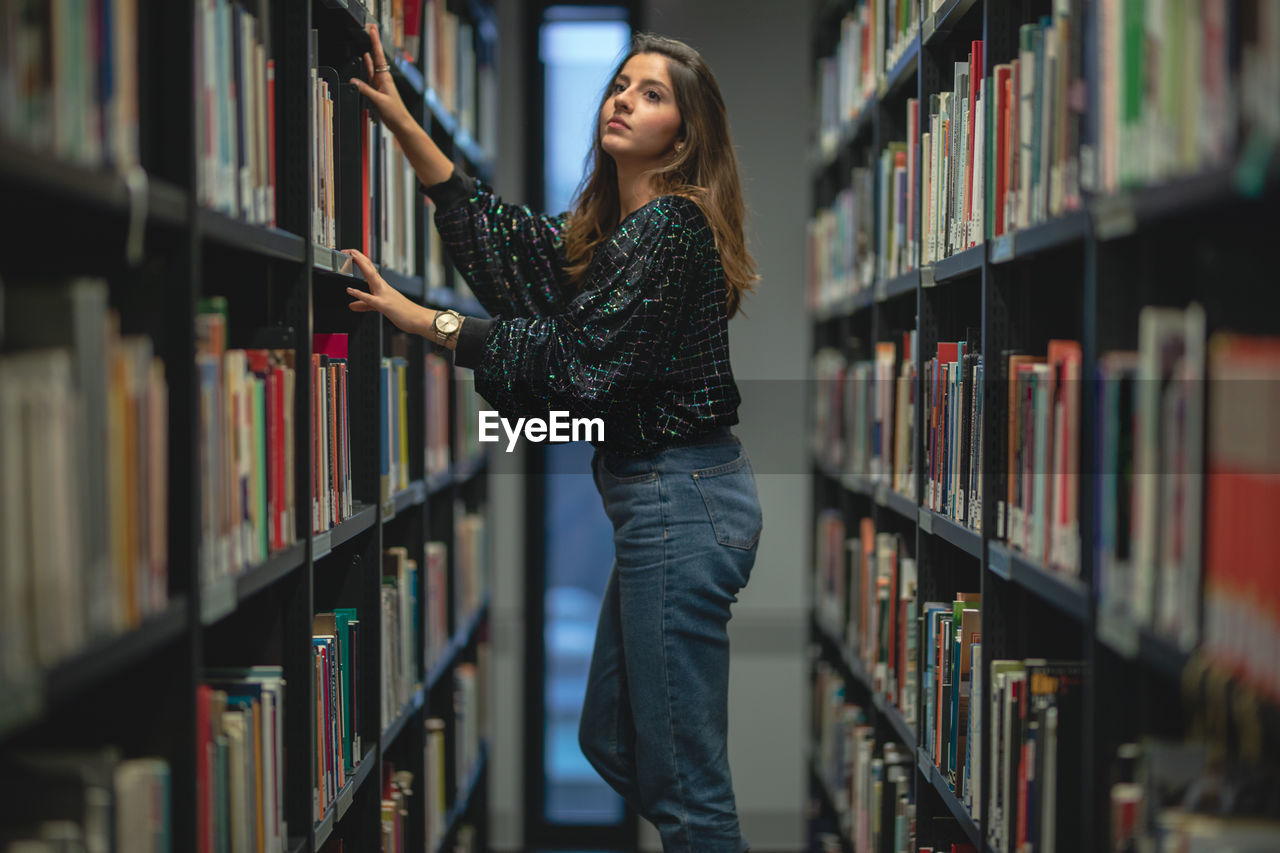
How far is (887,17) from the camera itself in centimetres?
276

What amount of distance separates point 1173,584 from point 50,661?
41.5 inches

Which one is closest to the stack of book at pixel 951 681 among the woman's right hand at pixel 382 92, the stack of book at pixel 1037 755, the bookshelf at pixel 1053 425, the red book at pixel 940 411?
the bookshelf at pixel 1053 425

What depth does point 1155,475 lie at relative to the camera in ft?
3.68

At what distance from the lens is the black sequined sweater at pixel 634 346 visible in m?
1.84

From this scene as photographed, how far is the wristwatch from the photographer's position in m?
1.87

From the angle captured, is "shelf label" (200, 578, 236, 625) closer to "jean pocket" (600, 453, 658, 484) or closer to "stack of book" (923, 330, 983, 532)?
"jean pocket" (600, 453, 658, 484)

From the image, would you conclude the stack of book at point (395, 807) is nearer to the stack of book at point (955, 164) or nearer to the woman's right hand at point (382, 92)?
the woman's right hand at point (382, 92)

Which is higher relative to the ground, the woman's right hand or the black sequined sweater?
the woman's right hand

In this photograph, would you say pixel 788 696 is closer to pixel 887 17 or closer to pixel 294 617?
pixel 887 17

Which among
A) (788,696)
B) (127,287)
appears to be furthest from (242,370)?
(788,696)

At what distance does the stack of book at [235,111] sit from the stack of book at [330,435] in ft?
1.07

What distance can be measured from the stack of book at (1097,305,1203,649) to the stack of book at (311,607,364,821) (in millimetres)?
1177

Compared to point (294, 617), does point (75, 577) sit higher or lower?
higher

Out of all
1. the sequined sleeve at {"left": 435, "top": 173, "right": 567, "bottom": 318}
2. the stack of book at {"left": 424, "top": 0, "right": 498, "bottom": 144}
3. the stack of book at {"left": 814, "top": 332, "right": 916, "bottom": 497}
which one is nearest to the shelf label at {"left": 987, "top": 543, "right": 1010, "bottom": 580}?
A: the stack of book at {"left": 814, "top": 332, "right": 916, "bottom": 497}
